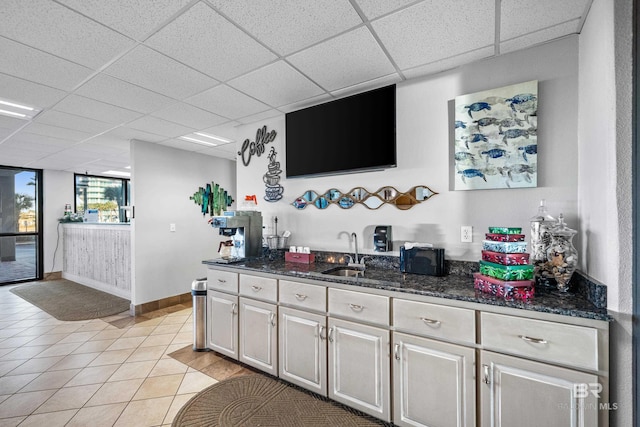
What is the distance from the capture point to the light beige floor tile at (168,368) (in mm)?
2553

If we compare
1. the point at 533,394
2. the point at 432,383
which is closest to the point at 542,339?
the point at 533,394

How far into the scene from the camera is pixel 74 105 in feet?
9.22

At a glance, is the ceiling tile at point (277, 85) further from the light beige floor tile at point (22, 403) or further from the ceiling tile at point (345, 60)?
the light beige floor tile at point (22, 403)

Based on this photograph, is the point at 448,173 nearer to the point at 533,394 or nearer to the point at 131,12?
the point at 533,394

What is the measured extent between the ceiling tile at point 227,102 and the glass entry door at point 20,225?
592cm

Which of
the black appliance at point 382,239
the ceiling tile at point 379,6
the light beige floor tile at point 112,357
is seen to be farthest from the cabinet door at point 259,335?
the ceiling tile at point 379,6

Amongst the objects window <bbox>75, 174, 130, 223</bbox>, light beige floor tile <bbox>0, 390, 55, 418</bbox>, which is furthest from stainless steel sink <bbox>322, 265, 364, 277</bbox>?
window <bbox>75, 174, 130, 223</bbox>

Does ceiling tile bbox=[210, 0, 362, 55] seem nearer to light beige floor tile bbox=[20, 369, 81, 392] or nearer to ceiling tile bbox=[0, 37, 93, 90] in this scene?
ceiling tile bbox=[0, 37, 93, 90]

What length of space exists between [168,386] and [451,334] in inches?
88.1

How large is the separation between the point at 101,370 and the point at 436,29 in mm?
3794

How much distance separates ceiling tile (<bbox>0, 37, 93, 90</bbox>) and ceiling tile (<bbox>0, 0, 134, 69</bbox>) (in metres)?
0.10

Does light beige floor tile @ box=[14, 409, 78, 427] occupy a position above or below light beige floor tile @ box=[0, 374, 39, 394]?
above

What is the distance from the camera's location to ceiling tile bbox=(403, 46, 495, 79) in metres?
2.01

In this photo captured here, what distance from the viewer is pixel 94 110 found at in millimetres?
2955
